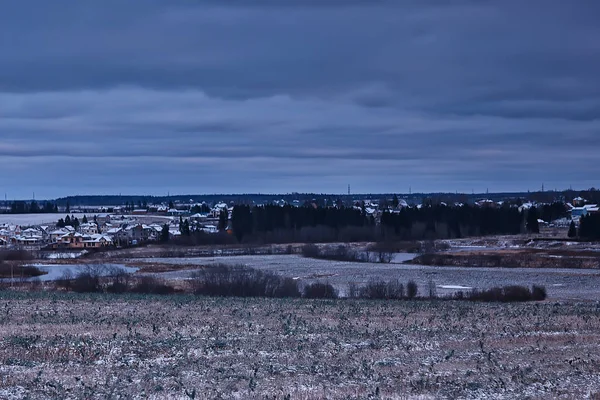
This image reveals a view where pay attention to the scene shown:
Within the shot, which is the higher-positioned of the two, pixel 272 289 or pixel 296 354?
pixel 296 354

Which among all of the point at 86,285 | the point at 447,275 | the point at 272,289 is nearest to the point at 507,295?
the point at 272,289

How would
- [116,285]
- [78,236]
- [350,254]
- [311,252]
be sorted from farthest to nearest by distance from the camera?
[78,236]
[311,252]
[350,254]
[116,285]

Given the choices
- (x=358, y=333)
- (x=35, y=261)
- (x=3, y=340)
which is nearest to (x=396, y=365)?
(x=358, y=333)

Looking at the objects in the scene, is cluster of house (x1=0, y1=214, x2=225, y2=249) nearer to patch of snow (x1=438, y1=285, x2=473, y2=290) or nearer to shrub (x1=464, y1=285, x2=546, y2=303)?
patch of snow (x1=438, y1=285, x2=473, y2=290)

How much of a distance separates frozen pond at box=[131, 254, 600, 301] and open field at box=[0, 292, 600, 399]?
21.3m

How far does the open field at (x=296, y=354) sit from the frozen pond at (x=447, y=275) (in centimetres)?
2132

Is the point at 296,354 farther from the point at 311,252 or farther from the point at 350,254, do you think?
the point at 311,252

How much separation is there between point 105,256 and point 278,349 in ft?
260

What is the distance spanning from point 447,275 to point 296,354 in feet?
149

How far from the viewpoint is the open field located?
1273 centimetres

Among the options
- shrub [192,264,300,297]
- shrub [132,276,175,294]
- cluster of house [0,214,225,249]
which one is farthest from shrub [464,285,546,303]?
cluster of house [0,214,225,249]

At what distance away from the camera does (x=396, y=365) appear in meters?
15.0

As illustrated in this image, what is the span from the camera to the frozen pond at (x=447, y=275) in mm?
Result: 48156

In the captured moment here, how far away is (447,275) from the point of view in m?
60.0
